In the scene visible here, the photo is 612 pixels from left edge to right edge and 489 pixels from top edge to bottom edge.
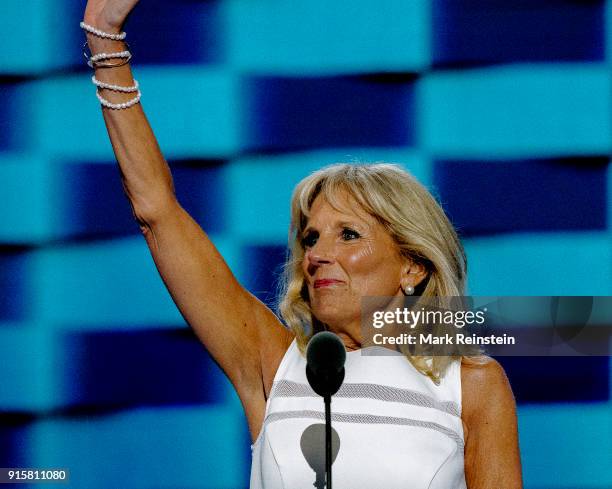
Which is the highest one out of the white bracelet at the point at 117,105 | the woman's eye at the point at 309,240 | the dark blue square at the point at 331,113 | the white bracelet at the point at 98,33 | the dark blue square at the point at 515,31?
the dark blue square at the point at 515,31

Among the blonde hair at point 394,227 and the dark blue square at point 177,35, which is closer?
the blonde hair at point 394,227

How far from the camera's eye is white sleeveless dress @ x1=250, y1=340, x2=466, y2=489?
153 centimetres

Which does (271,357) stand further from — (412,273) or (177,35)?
(177,35)

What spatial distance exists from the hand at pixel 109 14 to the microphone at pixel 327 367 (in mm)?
660

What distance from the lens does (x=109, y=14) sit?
1527 millimetres

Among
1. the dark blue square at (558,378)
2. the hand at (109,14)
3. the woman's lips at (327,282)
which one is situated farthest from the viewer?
the dark blue square at (558,378)

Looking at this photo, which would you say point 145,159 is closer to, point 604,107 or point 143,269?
point 143,269

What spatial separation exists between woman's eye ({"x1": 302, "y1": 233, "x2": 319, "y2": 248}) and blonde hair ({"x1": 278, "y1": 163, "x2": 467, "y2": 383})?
0.06 ft

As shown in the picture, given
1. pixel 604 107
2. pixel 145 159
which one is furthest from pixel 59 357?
pixel 604 107

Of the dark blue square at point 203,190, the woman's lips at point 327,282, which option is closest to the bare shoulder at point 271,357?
the woman's lips at point 327,282

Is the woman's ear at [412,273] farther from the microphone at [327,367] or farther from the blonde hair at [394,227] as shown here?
the microphone at [327,367]

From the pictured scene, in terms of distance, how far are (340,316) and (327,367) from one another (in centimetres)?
46

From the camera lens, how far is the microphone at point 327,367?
1.19 meters

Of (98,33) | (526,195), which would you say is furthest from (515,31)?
(98,33)
